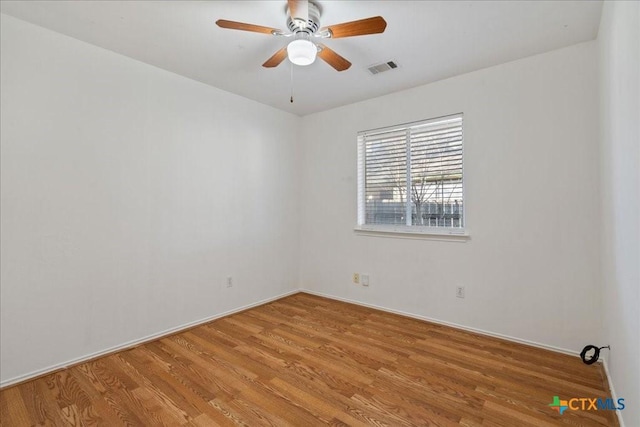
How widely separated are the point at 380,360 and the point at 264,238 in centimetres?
210

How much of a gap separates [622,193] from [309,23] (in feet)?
6.77

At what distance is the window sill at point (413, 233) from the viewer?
2.95 m

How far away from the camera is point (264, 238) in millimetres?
3828

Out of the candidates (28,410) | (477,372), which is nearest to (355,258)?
(477,372)

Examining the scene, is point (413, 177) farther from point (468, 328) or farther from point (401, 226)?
point (468, 328)

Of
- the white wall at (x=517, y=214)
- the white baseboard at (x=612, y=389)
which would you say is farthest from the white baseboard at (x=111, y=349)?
the white baseboard at (x=612, y=389)

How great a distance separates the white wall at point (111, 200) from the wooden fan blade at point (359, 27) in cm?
188

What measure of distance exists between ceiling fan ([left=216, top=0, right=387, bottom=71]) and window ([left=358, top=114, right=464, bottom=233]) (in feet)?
4.71

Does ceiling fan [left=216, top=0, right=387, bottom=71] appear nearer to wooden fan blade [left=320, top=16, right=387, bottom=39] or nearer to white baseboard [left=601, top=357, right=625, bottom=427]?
wooden fan blade [left=320, top=16, right=387, bottom=39]

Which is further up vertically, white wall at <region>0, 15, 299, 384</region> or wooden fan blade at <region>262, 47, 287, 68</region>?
wooden fan blade at <region>262, 47, 287, 68</region>

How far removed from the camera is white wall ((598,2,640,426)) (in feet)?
4.06

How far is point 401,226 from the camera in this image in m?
3.41
